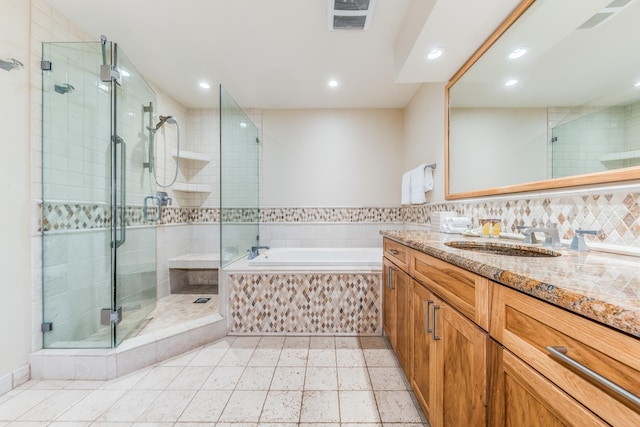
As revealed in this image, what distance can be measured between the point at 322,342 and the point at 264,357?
0.48 meters

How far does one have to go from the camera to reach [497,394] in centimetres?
72

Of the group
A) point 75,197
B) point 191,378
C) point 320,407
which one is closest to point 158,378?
point 191,378

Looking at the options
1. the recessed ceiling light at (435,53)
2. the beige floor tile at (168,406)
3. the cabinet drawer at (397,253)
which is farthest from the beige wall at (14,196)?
the recessed ceiling light at (435,53)

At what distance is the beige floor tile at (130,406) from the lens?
A: 1319 millimetres

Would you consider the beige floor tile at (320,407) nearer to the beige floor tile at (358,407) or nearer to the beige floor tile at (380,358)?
the beige floor tile at (358,407)

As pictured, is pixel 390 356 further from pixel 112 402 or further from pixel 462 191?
pixel 112 402

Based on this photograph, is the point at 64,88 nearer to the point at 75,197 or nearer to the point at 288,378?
the point at 75,197

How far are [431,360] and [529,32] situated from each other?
166cm

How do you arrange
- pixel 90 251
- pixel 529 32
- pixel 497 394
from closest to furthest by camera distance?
pixel 497 394 < pixel 529 32 < pixel 90 251

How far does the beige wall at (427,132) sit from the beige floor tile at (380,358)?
4.45 feet

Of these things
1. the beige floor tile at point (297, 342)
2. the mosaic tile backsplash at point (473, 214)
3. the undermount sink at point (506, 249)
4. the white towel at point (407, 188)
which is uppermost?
the white towel at point (407, 188)

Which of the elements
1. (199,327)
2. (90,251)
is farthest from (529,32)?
(90,251)

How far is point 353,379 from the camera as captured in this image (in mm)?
1615

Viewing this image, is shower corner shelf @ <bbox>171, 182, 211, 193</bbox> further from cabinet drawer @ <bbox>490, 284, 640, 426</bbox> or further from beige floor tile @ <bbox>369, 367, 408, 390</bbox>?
cabinet drawer @ <bbox>490, 284, 640, 426</bbox>
